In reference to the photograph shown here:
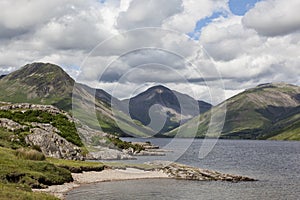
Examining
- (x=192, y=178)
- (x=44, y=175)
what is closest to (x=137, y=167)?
(x=192, y=178)

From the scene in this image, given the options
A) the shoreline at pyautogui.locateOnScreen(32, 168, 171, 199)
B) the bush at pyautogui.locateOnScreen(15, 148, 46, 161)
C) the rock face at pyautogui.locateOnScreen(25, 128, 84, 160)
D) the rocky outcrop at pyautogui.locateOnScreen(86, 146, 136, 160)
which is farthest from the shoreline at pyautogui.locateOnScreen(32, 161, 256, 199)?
the rocky outcrop at pyautogui.locateOnScreen(86, 146, 136, 160)

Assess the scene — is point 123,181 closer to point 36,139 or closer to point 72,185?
point 72,185

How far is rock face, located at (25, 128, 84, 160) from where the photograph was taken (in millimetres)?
99312

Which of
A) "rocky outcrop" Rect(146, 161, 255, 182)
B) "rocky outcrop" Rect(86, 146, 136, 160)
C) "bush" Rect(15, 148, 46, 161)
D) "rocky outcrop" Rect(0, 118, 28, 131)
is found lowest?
"rocky outcrop" Rect(146, 161, 255, 182)

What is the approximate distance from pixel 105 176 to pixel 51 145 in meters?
28.2

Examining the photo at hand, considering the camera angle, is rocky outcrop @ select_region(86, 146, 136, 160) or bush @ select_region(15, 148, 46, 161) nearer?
bush @ select_region(15, 148, 46, 161)

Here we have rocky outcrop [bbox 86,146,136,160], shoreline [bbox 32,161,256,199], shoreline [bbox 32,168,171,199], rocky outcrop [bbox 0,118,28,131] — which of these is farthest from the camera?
rocky outcrop [bbox 86,146,136,160]

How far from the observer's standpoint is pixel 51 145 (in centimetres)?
10188

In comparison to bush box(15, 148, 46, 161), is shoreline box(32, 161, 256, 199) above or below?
below

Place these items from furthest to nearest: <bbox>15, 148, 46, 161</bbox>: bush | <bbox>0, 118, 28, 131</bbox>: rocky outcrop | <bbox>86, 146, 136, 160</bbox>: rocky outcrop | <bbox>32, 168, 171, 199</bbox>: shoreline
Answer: <bbox>86, 146, 136, 160</bbox>: rocky outcrop < <bbox>0, 118, 28, 131</bbox>: rocky outcrop < <bbox>15, 148, 46, 161</bbox>: bush < <bbox>32, 168, 171, 199</bbox>: shoreline

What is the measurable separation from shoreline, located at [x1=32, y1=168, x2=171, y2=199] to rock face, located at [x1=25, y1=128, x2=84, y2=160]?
20.0 m

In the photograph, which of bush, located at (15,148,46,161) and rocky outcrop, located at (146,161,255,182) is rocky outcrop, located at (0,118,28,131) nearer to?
bush, located at (15,148,46,161)

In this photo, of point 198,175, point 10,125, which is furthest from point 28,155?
point 198,175

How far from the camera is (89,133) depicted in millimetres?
150750
